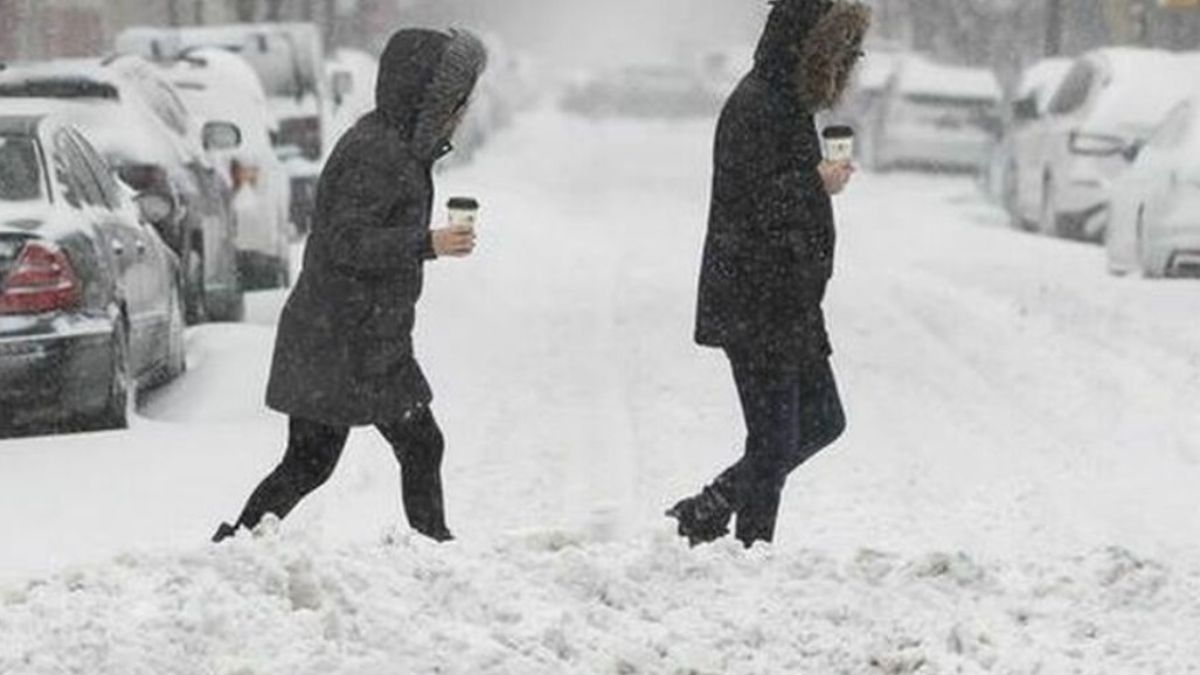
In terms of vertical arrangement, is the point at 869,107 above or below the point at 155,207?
below

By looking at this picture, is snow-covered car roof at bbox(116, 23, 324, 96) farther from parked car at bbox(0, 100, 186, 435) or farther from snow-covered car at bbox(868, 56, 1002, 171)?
parked car at bbox(0, 100, 186, 435)

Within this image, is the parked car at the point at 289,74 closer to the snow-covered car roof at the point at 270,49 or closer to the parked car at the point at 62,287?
the snow-covered car roof at the point at 270,49

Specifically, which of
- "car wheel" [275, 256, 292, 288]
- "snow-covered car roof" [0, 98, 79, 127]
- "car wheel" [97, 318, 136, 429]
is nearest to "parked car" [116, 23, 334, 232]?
"car wheel" [275, 256, 292, 288]

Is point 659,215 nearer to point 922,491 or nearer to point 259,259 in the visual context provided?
point 259,259

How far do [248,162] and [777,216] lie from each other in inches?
441

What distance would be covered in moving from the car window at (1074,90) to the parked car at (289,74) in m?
6.72

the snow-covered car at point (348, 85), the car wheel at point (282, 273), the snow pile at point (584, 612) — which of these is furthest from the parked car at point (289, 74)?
the snow pile at point (584, 612)

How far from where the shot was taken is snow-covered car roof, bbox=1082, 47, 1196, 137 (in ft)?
78.5

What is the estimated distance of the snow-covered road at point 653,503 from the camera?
612 centimetres

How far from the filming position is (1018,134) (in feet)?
89.6

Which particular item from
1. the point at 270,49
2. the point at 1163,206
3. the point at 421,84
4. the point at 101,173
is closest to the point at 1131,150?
the point at 1163,206

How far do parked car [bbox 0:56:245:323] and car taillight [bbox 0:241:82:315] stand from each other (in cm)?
373

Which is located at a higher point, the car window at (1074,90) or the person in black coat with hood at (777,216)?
the person in black coat with hood at (777,216)

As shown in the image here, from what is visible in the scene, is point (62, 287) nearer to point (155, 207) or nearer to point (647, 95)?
point (155, 207)
